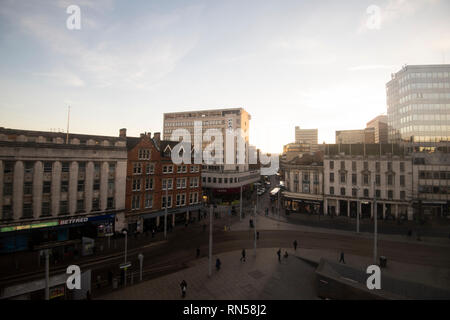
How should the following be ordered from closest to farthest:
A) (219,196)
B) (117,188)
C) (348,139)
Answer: (117,188), (219,196), (348,139)

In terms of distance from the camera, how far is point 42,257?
24.0 m

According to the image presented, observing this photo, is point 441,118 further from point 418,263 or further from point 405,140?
point 418,263

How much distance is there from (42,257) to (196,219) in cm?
2580

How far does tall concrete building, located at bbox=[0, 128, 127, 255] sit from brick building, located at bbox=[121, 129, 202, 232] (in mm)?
1667

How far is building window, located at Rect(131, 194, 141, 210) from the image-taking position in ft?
119

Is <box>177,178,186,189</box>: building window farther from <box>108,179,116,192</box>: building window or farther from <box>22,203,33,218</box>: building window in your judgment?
<box>22,203,33,218</box>: building window

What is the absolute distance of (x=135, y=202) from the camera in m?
36.8

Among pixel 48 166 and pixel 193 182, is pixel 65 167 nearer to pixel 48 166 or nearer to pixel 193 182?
pixel 48 166

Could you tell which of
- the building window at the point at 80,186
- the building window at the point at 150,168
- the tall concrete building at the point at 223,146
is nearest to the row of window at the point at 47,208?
the building window at the point at 80,186

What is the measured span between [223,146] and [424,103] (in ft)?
234

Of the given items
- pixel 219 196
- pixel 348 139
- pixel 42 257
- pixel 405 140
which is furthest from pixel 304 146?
pixel 42 257

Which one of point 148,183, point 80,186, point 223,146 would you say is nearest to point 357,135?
point 223,146
